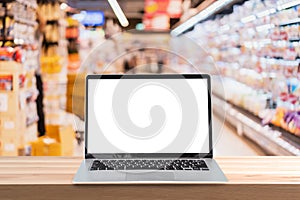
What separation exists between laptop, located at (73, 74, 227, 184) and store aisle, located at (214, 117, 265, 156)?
16.5ft

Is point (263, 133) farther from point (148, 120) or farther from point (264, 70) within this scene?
point (148, 120)

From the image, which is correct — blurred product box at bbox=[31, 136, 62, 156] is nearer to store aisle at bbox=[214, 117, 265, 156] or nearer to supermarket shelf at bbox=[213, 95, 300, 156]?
supermarket shelf at bbox=[213, 95, 300, 156]

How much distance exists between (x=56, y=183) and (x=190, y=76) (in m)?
0.61

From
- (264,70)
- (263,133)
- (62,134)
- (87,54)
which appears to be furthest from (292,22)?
(62,134)

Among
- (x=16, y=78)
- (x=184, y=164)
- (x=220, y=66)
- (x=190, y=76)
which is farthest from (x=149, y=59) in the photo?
(x=220, y=66)

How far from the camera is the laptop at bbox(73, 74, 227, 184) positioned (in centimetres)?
166

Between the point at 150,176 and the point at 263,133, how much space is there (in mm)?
5355

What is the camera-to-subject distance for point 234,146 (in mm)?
7480

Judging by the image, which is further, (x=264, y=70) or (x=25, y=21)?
(x=264, y=70)

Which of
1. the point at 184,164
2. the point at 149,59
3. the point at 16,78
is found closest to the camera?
the point at 184,164

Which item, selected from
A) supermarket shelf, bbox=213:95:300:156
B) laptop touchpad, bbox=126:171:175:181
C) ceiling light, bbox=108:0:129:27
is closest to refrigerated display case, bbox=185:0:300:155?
supermarket shelf, bbox=213:95:300:156

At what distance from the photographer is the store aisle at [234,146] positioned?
22.9 ft

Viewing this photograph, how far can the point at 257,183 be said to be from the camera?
1.40 meters

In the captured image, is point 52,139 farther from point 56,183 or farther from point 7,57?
point 56,183
